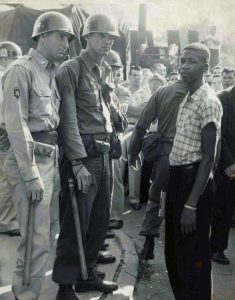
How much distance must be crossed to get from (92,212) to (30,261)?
905mm

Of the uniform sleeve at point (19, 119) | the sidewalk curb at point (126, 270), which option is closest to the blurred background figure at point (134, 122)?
the sidewalk curb at point (126, 270)

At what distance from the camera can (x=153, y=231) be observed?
5.19 meters

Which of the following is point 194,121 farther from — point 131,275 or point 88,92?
point 131,275

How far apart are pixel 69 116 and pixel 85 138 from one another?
11.7 inches

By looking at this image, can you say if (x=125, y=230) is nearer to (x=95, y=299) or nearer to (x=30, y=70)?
(x=95, y=299)

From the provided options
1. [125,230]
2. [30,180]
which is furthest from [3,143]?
[125,230]

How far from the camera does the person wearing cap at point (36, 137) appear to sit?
3.39m

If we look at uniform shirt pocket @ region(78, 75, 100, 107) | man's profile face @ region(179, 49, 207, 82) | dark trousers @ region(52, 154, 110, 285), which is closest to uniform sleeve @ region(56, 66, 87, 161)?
uniform shirt pocket @ region(78, 75, 100, 107)

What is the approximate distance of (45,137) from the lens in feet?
11.9

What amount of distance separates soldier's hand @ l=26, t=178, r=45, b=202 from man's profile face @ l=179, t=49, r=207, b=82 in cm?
133

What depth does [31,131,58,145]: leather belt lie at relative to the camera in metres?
3.59

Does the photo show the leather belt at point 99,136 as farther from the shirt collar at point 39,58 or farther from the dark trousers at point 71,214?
the shirt collar at point 39,58

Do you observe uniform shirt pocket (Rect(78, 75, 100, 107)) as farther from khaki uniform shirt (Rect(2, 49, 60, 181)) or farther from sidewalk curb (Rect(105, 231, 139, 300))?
sidewalk curb (Rect(105, 231, 139, 300))

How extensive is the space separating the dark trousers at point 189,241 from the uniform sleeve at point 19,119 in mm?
1038
